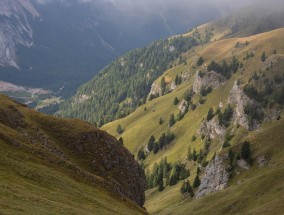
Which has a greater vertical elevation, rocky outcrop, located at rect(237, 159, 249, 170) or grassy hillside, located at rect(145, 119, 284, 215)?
rocky outcrop, located at rect(237, 159, 249, 170)

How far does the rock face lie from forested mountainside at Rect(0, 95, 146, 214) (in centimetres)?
4025

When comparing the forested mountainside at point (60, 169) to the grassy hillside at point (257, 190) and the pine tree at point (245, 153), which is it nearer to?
the grassy hillside at point (257, 190)

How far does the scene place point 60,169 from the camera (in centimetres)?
7075

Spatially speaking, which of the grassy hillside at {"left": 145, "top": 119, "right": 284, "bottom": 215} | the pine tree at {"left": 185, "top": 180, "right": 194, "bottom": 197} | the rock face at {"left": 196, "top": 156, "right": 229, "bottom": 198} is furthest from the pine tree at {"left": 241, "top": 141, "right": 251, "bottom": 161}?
the pine tree at {"left": 185, "top": 180, "right": 194, "bottom": 197}

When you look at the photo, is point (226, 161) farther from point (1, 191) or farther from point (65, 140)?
point (1, 191)

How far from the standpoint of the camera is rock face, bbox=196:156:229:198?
135625mm

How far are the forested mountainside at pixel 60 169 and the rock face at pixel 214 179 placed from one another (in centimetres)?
4025

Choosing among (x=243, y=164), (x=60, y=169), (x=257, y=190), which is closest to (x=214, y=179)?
(x=243, y=164)

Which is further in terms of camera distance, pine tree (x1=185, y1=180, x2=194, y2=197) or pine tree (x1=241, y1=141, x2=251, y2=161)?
pine tree (x1=185, y1=180, x2=194, y2=197)

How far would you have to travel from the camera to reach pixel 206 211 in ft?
353

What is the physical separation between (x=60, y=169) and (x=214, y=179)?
79.8 meters

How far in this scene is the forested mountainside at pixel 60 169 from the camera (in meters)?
52.2

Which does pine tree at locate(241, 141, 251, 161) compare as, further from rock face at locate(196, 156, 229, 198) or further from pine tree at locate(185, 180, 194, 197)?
pine tree at locate(185, 180, 194, 197)

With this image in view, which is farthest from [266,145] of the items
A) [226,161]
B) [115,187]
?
[115,187]
